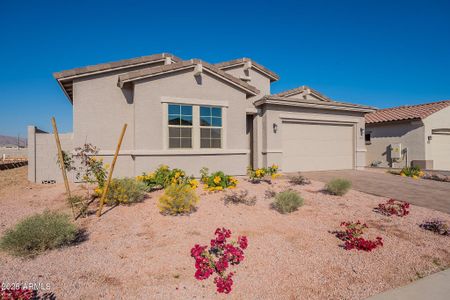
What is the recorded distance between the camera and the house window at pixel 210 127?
9.03 meters

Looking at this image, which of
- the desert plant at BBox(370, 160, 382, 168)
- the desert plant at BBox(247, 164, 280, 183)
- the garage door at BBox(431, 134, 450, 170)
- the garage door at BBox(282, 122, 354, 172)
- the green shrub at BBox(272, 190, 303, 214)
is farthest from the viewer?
the desert plant at BBox(370, 160, 382, 168)

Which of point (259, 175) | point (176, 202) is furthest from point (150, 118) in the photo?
point (259, 175)

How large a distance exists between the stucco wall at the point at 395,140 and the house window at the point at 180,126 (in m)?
14.5

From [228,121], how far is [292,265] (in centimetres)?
668

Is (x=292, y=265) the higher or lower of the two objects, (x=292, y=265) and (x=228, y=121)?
the lower

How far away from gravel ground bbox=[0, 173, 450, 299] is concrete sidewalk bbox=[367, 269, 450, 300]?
108 millimetres

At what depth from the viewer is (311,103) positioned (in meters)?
11.5

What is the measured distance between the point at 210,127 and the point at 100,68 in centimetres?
473

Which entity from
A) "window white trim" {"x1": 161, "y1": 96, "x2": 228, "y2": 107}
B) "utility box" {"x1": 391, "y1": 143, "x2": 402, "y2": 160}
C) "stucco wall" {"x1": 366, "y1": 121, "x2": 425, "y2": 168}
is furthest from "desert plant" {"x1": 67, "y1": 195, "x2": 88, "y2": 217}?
"stucco wall" {"x1": 366, "y1": 121, "x2": 425, "y2": 168}

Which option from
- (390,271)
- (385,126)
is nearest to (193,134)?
(390,271)

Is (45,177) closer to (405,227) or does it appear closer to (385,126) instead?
(405,227)

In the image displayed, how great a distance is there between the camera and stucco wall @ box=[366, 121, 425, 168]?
15.1 metres

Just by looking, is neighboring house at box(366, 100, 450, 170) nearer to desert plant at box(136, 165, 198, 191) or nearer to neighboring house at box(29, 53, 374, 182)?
neighboring house at box(29, 53, 374, 182)

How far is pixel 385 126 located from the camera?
16781 millimetres
